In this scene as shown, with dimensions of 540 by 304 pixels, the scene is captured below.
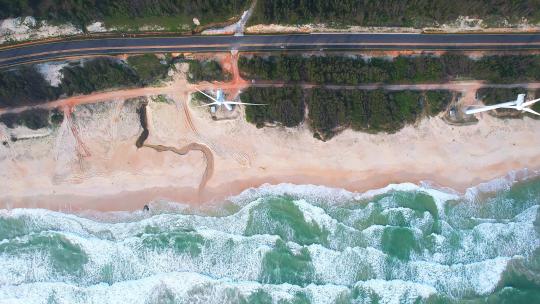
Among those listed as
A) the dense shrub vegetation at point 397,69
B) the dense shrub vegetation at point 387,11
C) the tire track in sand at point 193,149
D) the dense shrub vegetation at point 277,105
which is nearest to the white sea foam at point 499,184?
the dense shrub vegetation at point 397,69

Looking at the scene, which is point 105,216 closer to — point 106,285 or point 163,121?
point 106,285

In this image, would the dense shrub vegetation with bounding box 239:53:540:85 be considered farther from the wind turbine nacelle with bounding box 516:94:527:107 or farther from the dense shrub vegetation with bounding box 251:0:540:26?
the dense shrub vegetation with bounding box 251:0:540:26

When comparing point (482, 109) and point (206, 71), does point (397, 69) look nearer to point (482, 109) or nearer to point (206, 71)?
point (482, 109)

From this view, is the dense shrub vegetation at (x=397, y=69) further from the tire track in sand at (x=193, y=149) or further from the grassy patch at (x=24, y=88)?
the grassy patch at (x=24, y=88)

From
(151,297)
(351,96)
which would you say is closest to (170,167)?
(151,297)

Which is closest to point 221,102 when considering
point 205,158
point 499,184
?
point 205,158

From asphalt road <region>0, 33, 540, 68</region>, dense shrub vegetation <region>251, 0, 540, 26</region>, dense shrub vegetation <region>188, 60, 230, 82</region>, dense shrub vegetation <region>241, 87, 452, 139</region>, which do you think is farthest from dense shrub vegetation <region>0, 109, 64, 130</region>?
dense shrub vegetation <region>251, 0, 540, 26</region>

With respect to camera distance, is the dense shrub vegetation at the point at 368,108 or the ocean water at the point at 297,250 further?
the dense shrub vegetation at the point at 368,108
